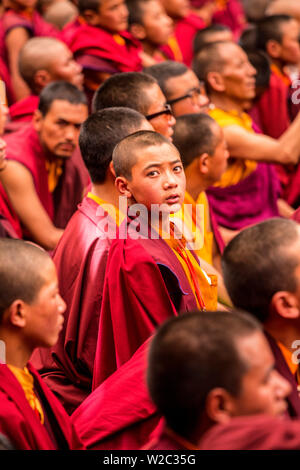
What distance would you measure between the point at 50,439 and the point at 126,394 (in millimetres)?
206

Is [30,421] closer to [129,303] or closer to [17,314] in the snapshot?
[17,314]

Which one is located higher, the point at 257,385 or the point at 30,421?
the point at 257,385

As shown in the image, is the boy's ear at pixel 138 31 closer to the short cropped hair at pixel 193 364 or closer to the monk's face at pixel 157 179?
the monk's face at pixel 157 179

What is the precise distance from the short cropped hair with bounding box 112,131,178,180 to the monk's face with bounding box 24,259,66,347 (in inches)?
25.8

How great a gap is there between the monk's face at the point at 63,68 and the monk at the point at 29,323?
254 centimetres

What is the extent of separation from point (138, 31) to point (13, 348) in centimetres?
365

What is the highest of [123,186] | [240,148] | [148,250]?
[123,186]

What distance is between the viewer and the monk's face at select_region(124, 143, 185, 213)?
2.49 metres

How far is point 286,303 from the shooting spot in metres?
1.98

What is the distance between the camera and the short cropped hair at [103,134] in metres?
A: 2.77

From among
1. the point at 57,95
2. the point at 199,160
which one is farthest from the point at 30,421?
the point at 57,95

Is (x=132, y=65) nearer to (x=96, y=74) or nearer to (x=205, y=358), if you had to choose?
(x=96, y=74)

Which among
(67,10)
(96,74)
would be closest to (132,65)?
(96,74)
